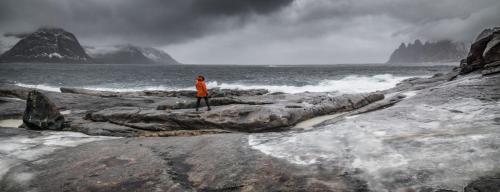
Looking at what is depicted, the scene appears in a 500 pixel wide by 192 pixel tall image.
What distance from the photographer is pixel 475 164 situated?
596 centimetres

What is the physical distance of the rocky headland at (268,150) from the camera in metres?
6.03

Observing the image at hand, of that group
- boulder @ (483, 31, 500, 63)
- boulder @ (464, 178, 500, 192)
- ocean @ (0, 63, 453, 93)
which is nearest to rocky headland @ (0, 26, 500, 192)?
boulder @ (464, 178, 500, 192)

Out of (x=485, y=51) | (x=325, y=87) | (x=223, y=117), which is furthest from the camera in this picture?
(x=325, y=87)

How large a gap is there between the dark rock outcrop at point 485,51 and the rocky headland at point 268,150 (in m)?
5.69

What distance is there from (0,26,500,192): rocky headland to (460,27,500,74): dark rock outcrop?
5691 mm

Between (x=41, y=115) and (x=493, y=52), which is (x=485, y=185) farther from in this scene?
(x=493, y=52)

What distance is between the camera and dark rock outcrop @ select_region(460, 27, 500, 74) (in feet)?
56.3

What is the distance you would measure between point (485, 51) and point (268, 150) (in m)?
16.2

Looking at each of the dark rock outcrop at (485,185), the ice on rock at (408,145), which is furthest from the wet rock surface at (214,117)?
the dark rock outcrop at (485,185)

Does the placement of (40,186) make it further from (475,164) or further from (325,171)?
(475,164)

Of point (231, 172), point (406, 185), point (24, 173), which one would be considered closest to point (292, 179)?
point (231, 172)

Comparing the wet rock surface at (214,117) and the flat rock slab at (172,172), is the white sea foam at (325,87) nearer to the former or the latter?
the wet rock surface at (214,117)

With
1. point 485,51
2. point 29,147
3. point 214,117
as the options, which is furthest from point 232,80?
Result: point 29,147

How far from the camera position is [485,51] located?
1758cm
